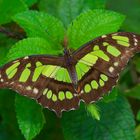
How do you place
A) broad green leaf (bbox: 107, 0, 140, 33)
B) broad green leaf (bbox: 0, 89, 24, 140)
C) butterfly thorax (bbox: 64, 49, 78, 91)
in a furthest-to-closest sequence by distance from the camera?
broad green leaf (bbox: 107, 0, 140, 33) < broad green leaf (bbox: 0, 89, 24, 140) < butterfly thorax (bbox: 64, 49, 78, 91)

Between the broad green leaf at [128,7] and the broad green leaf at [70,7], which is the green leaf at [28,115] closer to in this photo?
the broad green leaf at [70,7]

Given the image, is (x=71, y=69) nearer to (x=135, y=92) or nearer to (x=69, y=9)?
(x=69, y=9)

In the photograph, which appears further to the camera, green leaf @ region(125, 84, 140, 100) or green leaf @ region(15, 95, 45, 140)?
green leaf @ region(125, 84, 140, 100)

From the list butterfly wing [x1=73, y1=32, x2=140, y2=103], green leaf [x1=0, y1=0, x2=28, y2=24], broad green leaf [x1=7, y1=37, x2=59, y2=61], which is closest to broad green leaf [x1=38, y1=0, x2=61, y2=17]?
green leaf [x1=0, y1=0, x2=28, y2=24]

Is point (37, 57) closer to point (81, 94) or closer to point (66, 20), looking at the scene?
point (81, 94)

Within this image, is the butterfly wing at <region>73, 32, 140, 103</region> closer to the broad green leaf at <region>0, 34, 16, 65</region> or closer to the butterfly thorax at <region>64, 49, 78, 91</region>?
the butterfly thorax at <region>64, 49, 78, 91</region>

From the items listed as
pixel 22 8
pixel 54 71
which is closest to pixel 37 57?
pixel 54 71

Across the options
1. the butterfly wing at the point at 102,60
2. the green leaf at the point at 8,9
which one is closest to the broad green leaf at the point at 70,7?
the green leaf at the point at 8,9
